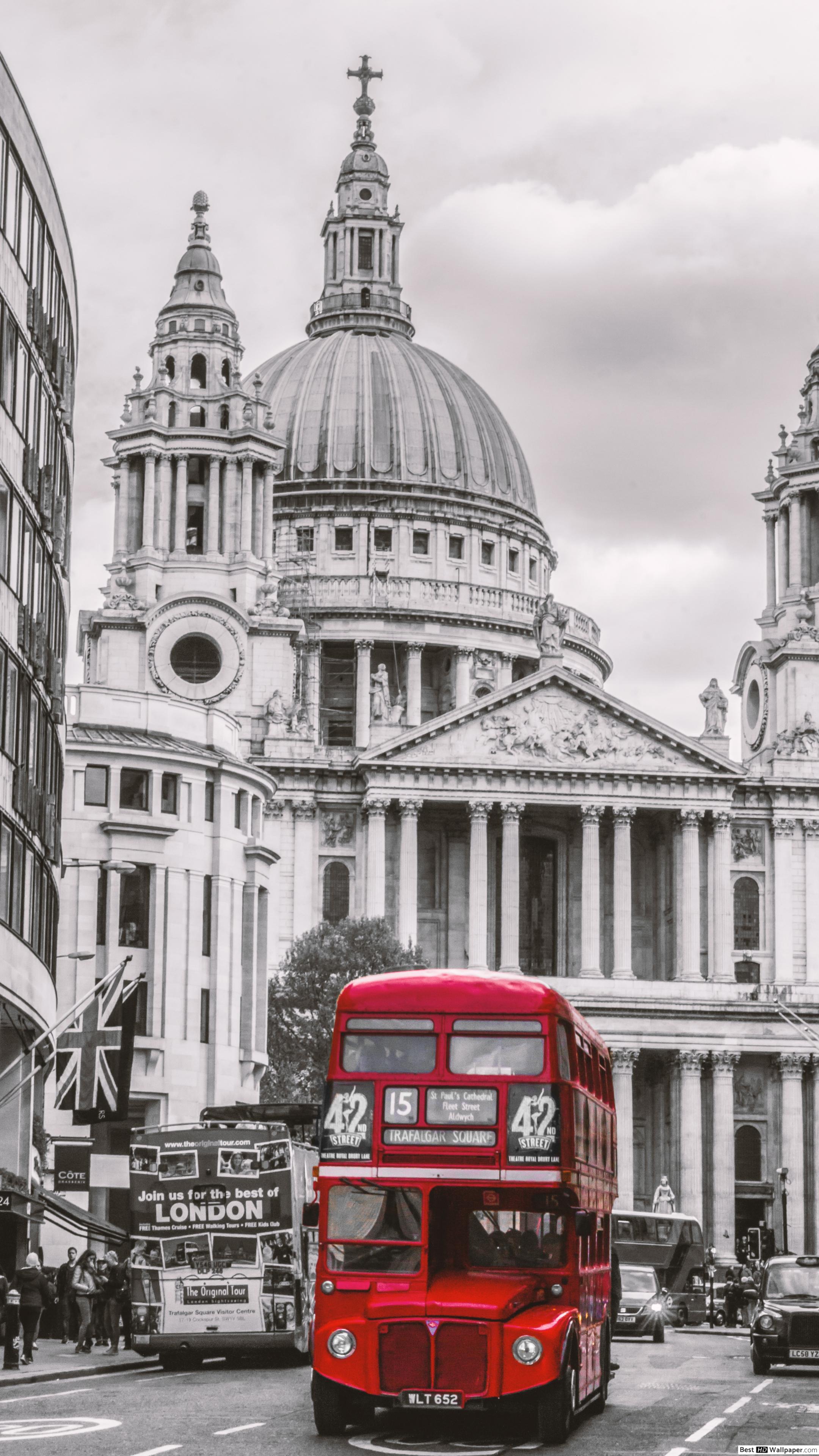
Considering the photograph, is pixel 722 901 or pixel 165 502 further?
pixel 165 502

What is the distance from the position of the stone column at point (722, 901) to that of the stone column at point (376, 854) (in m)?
15.5

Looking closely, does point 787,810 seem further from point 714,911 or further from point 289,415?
point 289,415

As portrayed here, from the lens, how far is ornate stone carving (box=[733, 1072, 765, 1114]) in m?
114

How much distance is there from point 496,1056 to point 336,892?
286 feet

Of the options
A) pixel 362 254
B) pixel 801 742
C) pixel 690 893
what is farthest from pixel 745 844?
pixel 362 254

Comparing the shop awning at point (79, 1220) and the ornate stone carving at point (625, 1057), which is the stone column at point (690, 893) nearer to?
the ornate stone carving at point (625, 1057)

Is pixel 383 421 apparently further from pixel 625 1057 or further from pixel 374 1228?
pixel 374 1228

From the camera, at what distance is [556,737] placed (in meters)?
114

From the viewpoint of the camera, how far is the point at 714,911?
115m

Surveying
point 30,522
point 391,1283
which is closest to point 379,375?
point 30,522

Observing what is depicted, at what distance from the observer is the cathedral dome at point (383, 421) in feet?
475

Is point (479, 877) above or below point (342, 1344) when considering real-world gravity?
above

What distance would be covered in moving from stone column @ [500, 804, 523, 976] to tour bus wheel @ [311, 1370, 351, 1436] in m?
83.1

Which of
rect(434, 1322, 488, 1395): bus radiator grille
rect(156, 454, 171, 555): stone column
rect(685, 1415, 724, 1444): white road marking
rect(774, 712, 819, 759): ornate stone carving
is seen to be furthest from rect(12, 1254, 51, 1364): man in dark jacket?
rect(156, 454, 171, 555): stone column
